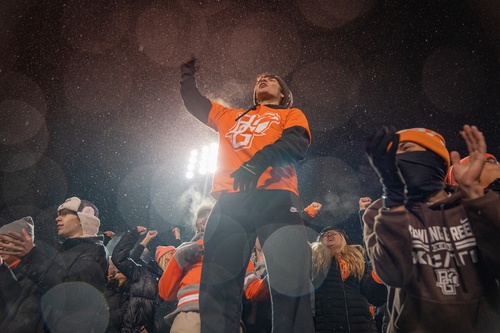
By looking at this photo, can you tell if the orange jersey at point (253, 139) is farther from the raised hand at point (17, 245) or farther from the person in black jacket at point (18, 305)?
the person in black jacket at point (18, 305)

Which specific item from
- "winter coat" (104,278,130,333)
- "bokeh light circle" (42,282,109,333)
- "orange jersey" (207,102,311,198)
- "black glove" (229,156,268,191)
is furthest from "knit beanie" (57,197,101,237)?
"black glove" (229,156,268,191)

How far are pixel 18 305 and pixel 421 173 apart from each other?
3974mm

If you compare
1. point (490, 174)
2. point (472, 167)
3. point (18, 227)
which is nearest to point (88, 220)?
point (18, 227)

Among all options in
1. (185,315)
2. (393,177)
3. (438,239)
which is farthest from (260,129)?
(185,315)

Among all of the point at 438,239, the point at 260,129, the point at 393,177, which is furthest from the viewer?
the point at 260,129

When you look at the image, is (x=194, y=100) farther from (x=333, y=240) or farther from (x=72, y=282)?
(x=333, y=240)

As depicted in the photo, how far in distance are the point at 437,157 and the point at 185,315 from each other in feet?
8.27

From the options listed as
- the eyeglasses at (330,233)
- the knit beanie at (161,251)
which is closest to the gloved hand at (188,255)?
the eyeglasses at (330,233)

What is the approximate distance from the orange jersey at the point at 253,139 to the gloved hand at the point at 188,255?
130 cm

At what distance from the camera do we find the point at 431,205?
173cm

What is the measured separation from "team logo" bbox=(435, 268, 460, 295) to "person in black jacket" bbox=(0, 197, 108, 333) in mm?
3280

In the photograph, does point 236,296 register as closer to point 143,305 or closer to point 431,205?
point 431,205

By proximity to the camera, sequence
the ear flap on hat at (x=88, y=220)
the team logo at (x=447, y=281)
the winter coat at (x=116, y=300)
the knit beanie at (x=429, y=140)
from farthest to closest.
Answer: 1. the winter coat at (x=116, y=300)
2. the ear flap on hat at (x=88, y=220)
3. the knit beanie at (x=429, y=140)
4. the team logo at (x=447, y=281)

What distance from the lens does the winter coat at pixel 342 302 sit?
11.1 ft
